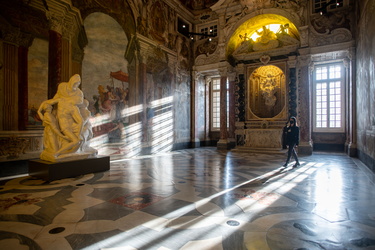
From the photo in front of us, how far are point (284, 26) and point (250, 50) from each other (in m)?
2.22

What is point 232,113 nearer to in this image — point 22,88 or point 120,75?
point 120,75

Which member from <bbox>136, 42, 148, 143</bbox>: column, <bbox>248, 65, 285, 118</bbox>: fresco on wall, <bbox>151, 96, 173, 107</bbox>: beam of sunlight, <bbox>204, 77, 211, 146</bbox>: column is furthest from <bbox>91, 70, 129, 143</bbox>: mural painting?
<bbox>248, 65, 285, 118</bbox>: fresco on wall

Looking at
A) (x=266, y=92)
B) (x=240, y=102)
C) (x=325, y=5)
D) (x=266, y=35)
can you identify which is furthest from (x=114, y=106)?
(x=325, y=5)

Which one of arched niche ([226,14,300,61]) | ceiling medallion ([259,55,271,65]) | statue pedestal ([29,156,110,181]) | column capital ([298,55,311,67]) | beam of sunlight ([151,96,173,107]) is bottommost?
statue pedestal ([29,156,110,181])

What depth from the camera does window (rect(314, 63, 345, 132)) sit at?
12.6 meters

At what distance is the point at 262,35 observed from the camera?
13227 mm

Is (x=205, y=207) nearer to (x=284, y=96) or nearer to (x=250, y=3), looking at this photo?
(x=284, y=96)

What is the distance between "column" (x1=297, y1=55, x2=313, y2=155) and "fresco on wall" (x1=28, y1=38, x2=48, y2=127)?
11.2 m

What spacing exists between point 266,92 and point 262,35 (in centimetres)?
345

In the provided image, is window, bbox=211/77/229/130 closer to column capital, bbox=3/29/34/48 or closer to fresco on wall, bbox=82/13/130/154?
fresco on wall, bbox=82/13/130/154

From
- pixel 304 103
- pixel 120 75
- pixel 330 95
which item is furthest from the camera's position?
pixel 330 95

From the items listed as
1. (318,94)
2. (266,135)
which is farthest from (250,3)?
(266,135)

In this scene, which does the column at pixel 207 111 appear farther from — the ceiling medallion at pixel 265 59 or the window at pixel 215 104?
the ceiling medallion at pixel 265 59

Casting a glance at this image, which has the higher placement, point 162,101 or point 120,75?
point 120,75
